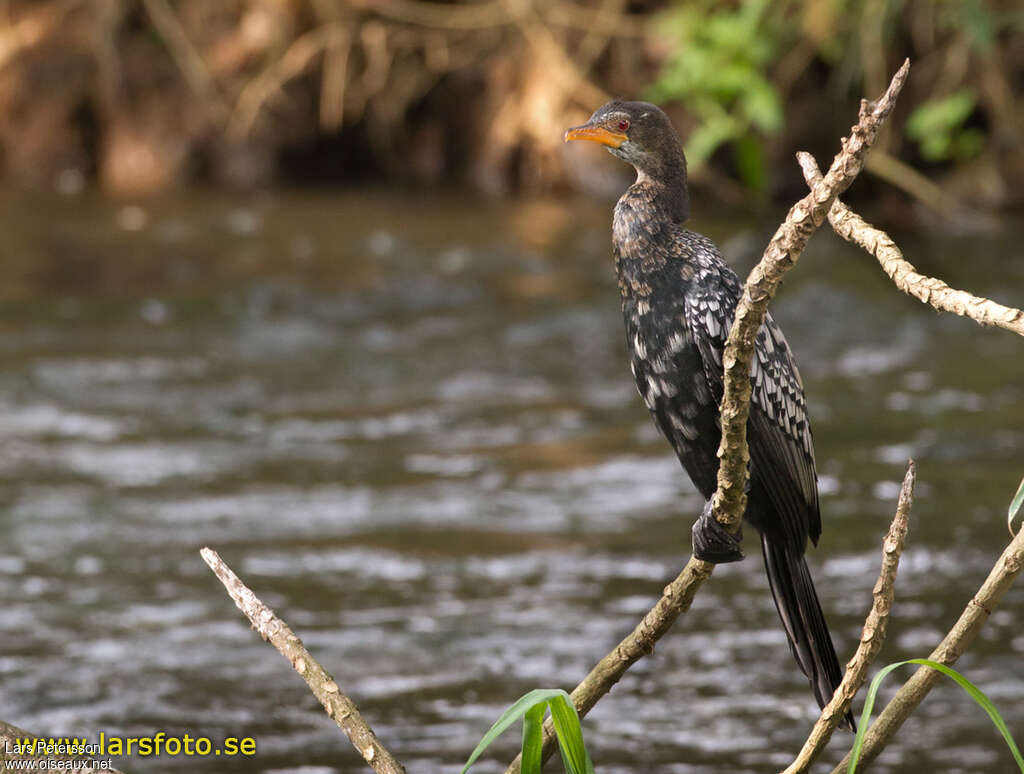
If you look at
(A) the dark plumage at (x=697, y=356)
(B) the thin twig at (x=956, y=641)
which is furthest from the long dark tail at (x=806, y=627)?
(B) the thin twig at (x=956, y=641)

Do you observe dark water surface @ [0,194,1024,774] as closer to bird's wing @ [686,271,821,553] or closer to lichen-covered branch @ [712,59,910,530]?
bird's wing @ [686,271,821,553]

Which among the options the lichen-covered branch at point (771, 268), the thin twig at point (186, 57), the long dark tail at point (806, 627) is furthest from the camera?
the thin twig at point (186, 57)

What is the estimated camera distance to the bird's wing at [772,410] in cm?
230

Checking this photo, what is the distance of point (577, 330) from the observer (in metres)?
7.21

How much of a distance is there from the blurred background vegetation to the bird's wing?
16.6 ft

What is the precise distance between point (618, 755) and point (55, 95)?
7.64 m

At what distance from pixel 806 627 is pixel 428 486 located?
3067 millimetres

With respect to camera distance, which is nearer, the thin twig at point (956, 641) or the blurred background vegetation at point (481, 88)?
the thin twig at point (956, 641)

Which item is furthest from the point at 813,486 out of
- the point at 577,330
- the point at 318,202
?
the point at 318,202

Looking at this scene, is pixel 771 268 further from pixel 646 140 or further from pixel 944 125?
pixel 944 125

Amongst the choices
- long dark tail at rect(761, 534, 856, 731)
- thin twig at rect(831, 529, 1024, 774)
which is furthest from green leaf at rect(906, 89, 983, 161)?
thin twig at rect(831, 529, 1024, 774)

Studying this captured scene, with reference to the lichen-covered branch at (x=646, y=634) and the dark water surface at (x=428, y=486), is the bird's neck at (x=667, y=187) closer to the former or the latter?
the lichen-covered branch at (x=646, y=634)

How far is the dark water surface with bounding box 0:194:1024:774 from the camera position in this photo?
3.74m

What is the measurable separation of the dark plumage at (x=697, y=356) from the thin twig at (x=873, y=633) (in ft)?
1.06
